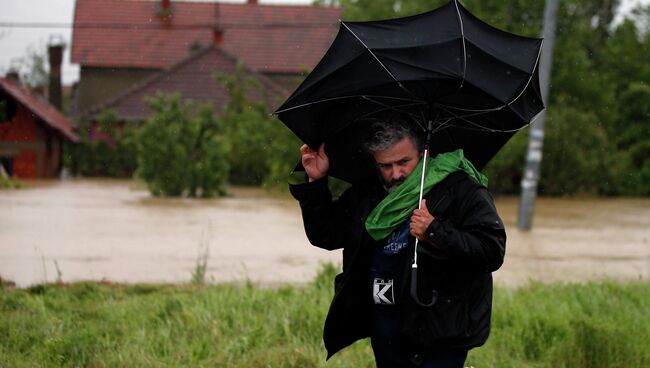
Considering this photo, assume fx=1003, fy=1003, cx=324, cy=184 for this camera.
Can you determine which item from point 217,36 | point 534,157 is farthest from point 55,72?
point 534,157

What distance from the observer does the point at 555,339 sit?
22.7 feet

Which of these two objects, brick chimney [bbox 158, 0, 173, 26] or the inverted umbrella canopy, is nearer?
the inverted umbrella canopy

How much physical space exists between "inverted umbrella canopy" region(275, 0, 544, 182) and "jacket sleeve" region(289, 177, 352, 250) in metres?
0.21

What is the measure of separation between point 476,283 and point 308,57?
46126mm

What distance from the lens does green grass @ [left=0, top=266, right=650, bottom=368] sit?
20.9 ft

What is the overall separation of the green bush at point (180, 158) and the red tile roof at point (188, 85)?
13.3 metres

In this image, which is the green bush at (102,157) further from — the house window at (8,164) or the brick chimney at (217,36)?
the brick chimney at (217,36)

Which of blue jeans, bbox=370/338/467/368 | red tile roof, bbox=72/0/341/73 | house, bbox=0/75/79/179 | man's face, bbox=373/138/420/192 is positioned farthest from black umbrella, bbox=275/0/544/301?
red tile roof, bbox=72/0/341/73

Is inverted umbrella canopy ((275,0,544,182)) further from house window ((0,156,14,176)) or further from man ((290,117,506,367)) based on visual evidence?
house window ((0,156,14,176))

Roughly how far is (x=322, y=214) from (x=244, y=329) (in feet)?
10.0

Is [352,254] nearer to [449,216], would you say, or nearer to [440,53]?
[449,216]

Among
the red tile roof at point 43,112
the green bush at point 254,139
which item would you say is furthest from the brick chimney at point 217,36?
the green bush at point 254,139

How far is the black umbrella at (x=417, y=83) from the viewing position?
13.3 ft

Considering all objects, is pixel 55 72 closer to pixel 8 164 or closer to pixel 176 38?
pixel 176 38
